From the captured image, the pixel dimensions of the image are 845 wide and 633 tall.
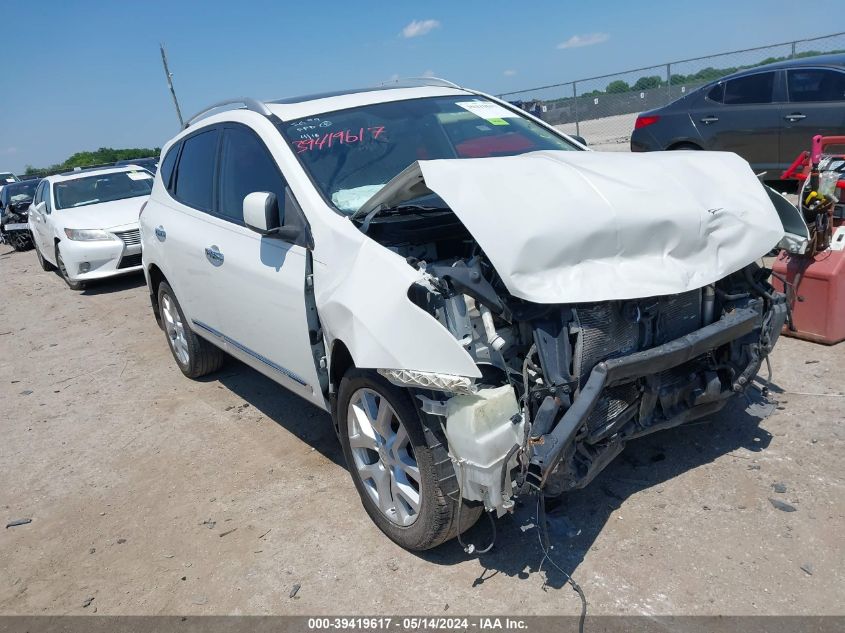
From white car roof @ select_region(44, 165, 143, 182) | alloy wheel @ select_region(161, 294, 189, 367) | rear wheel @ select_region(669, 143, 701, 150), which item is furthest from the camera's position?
white car roof @ select_region(44, 165, 143, 182)

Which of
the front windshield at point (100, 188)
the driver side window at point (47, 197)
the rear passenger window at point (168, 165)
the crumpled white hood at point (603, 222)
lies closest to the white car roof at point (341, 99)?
the crumpled white hood at point (603, 222)

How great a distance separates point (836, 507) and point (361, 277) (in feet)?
7.63

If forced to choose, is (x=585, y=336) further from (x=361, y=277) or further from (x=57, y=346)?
(x=57, y=346)

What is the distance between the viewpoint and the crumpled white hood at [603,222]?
8.59ft

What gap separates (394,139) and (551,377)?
1.95 metres

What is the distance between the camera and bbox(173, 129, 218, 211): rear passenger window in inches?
179

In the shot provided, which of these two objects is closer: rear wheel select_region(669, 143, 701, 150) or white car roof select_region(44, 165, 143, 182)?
rear wheel select_region(669, 143, 701, 150)

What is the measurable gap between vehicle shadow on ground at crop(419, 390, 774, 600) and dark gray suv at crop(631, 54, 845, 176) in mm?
5600

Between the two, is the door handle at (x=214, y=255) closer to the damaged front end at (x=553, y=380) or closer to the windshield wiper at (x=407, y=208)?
the windshield wiper at (x=407, y=208)

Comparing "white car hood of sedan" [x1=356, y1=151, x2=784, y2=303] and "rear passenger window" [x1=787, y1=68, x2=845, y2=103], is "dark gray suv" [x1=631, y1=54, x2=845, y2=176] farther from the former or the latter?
"white car hood of sedan" [x1=356, y1=151, x2=784, y2=303]

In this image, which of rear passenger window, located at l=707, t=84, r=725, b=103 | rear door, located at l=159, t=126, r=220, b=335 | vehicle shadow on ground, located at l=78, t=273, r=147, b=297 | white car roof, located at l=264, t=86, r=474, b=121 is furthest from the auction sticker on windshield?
vehicle shadow on ground, located at l=78, t=273, r=147, b=297

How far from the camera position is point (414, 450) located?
2.86 meters

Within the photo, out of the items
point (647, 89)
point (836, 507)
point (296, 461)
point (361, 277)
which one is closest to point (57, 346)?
point (296, 461)

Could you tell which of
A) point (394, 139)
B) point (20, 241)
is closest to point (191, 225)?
point (394, 139)
